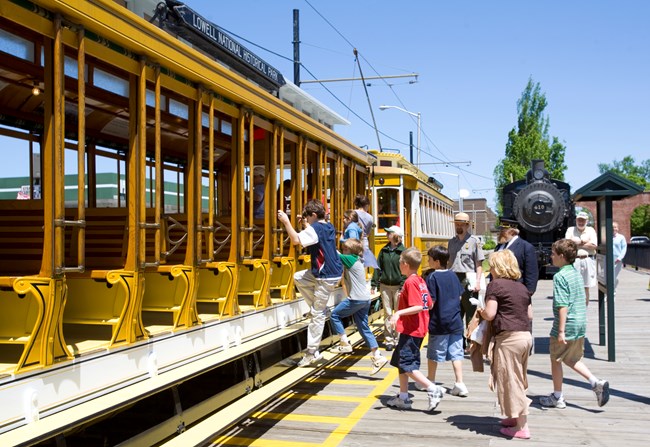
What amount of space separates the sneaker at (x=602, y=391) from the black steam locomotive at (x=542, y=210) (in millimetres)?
15723

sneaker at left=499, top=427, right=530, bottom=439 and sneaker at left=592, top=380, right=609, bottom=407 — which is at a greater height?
sneaker at left=592, top=380, right=609, bottom=407

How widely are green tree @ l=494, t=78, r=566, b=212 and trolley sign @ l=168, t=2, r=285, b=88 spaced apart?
134ft

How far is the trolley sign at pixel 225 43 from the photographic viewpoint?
210 inches

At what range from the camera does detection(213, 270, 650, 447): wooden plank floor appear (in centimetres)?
582

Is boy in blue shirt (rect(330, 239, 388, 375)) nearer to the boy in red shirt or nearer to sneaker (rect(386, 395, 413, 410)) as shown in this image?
sneaker (rect(386, 395, 413, 410))

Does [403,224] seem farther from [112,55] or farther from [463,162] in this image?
[463,162]

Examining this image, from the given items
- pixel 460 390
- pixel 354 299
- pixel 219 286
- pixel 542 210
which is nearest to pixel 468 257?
pixel 354 299

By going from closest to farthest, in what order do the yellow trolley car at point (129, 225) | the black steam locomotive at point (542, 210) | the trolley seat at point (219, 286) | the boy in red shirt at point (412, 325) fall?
the yellow trolley car at point (129, 225) → the trolley seat at point (219, 286) → the boy in red shirt at point (412, 325) → the black steam locomotive at point (542, 210)

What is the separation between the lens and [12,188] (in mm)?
6328

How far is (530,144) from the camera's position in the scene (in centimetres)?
4759

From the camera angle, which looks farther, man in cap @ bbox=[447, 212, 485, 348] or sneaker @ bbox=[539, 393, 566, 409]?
man in cap @ bbox=[447, 212, 485, 348]

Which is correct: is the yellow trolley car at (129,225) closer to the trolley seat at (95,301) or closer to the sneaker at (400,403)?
the trolley seat at (95,301)

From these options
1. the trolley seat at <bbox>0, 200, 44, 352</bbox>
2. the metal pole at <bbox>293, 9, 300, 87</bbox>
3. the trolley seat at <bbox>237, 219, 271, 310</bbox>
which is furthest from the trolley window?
the trolley seat at <bbox>0, 200, 44, 352</bbox>

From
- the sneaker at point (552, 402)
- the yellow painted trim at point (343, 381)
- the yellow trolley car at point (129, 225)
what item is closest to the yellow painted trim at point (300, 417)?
the yellow trolley car at point (129, 225)
